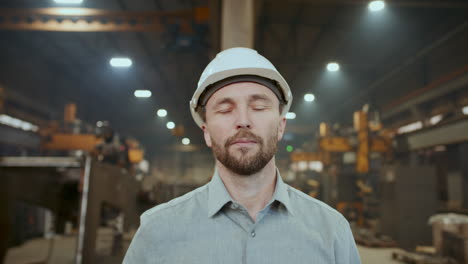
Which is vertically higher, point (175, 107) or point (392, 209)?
point (175, 107)

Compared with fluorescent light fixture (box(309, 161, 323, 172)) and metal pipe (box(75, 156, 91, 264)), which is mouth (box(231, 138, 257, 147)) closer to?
metal pipe (box(75, 156, 91, 264))

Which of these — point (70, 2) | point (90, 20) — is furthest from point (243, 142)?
point (90, 20)

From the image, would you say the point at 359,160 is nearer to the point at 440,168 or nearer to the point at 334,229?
the point at 440,168

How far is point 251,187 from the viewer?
4.83ft

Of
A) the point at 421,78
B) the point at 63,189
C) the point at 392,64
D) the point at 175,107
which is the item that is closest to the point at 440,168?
the point at 421,78

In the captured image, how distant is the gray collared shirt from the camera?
4.45ft

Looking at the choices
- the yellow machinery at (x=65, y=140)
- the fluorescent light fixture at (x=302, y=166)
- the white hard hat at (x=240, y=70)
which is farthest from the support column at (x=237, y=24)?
the fluorescent light fixture at (x=302, y=166)

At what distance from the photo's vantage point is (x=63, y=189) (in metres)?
4.64

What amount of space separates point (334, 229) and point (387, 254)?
5689 mm

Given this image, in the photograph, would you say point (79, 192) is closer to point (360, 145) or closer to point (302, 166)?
point (360, 145)

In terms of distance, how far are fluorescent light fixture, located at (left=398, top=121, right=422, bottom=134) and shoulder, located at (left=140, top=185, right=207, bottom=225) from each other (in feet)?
35.6

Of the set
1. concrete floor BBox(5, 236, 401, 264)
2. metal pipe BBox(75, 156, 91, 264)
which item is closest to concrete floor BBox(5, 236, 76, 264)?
concrete floor BBox(5, 236, 401, 264)

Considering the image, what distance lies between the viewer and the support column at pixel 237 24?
350cm

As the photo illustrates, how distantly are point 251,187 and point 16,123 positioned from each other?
999 cm
